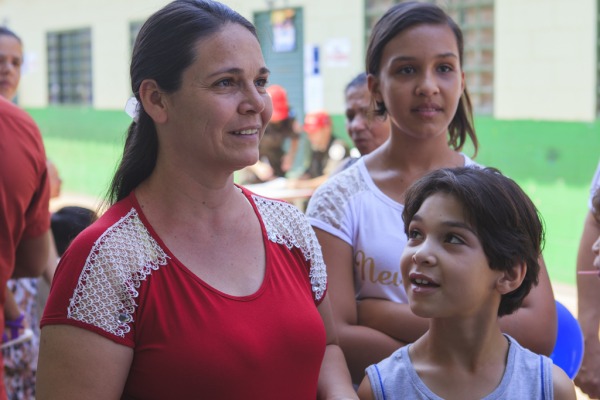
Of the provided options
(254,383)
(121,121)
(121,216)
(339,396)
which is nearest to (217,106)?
(121,216)

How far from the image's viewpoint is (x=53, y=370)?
6.26ft

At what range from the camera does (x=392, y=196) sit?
269 centimetres

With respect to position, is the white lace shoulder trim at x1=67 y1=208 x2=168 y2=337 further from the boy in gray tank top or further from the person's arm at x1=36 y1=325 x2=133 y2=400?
the boy in gray tank top

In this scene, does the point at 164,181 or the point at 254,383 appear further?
the point at 164,181

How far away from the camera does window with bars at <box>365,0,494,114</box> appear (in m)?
9.24

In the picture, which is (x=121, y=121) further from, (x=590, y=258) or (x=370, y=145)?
(x=590, y=258)

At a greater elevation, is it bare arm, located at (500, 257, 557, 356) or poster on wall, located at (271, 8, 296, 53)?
poster on wall, located at (271, 8, 296, 53)

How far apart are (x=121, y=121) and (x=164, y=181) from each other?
43.1 feet

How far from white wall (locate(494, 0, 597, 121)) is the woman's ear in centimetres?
678

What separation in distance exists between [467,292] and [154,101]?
36.4 inches

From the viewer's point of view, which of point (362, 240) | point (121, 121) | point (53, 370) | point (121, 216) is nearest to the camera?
point (53, 370)

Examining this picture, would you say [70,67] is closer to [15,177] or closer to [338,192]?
[15,177]

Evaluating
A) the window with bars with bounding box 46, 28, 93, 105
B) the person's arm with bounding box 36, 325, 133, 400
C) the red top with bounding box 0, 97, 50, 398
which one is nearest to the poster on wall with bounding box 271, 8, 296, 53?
the window with bars with bounding box 46, 28, 93, 105

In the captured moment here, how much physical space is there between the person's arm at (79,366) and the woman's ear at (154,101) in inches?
22.5
